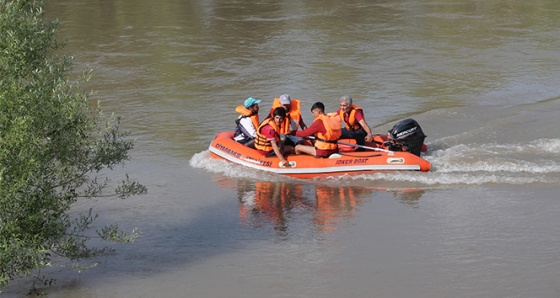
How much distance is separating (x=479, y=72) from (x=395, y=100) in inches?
130

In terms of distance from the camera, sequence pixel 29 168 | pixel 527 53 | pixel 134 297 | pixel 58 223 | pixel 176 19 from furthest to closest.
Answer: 1. pixel 176 19
2. pixel 527 53
3. pixel 134 297
4. pixel 58 223
5. pixel 29 168

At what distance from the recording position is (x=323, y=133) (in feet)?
40.1

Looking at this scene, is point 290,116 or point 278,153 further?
point 290,116

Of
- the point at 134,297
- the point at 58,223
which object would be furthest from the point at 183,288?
the point at 58,223

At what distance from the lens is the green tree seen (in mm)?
7340

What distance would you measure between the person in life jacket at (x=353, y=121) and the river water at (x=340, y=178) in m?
0.95

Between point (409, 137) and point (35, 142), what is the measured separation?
6.30m

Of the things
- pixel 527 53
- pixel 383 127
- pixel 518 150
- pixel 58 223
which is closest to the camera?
pixel 58 223

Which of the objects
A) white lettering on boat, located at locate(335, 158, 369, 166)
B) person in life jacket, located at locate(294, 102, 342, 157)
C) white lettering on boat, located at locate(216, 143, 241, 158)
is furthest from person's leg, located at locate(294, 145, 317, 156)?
white lettering on boat, located at locate(216, 143, 241, 158)

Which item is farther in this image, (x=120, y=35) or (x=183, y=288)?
(x=120, y=35)

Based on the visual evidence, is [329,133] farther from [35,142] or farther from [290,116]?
[35,142]

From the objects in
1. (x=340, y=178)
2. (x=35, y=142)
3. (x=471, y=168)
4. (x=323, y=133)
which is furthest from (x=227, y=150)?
(x=35, y=142)

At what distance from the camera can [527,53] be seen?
21.3m

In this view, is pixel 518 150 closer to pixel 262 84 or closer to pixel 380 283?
pixel 380 283
